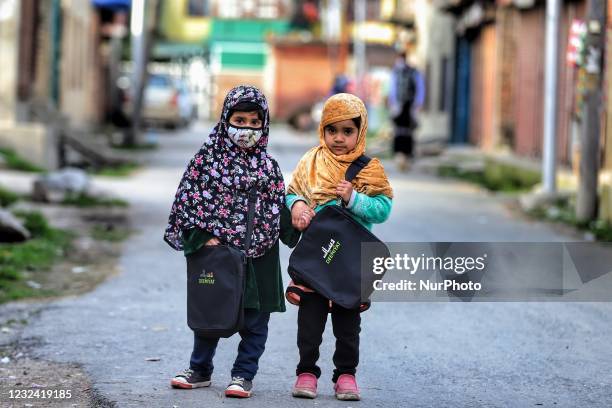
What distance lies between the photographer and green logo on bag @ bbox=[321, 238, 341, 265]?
226 inches

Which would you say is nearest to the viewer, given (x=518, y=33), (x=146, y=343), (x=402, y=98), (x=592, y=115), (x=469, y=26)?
(x=146, y=343)

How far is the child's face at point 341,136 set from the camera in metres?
5.73

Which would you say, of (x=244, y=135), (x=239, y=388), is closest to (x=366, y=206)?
(x=244, y=135)

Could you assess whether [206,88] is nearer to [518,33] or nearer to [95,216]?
[518,33]

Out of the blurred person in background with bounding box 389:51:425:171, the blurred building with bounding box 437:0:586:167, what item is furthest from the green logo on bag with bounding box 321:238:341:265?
the blurred person in background with bounding box 389:51:425:171

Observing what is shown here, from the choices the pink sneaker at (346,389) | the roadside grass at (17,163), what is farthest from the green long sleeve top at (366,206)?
the roadside grass at (17,163)

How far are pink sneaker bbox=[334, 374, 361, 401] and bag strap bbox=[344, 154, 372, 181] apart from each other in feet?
2.97

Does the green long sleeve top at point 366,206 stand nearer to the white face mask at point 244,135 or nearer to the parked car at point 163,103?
the white face mask at point 244,135

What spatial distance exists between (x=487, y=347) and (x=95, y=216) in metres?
7.39

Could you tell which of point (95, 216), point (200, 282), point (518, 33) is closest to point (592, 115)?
point (95, 216)

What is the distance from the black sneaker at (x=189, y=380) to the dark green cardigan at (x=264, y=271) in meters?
0.44

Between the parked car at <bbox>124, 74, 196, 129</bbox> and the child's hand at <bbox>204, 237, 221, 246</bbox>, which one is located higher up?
the parked car at <bbox>124, 74, 196, 129</bbox>

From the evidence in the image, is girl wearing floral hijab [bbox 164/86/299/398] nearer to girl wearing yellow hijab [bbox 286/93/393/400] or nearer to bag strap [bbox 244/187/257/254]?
bag strap [bbox 244/187/257/254]

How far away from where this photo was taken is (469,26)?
95.5ft
